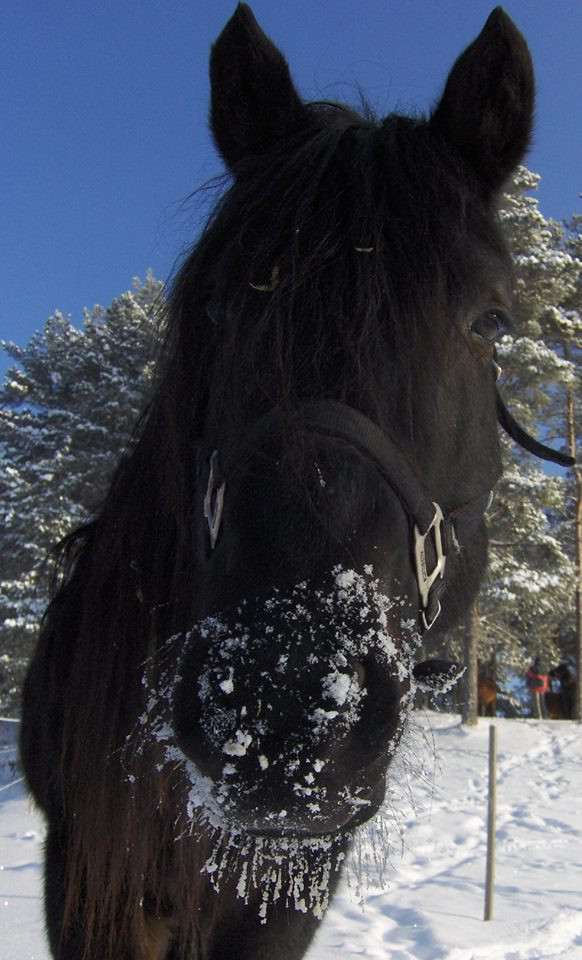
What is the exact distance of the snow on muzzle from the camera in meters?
1.05

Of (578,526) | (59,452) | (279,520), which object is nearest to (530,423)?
(578,526)

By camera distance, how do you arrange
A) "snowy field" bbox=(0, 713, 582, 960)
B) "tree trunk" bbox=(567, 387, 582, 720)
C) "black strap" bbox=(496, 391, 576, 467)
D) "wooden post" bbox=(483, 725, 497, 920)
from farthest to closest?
"tree trunk" bbox=(567, 387, 582, 720), "wooden post" bbox=(483, 725, 497, 920), "snowy field" bbox=(0, 713, 582, 960), "black strap" bbox=(496, 391, 576, 467)

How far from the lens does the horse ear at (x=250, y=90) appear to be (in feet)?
6.10

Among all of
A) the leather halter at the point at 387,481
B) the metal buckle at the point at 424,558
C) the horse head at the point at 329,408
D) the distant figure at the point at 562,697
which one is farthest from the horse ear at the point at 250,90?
the distant figure at the point at 562,697

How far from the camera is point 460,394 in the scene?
167 cm

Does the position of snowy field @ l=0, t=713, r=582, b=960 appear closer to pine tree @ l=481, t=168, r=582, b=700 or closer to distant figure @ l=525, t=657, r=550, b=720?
pine tree @ l=481, t=168, r=582, b=700

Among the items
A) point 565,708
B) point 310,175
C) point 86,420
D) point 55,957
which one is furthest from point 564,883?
point 565,708

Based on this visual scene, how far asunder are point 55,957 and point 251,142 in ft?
8.18

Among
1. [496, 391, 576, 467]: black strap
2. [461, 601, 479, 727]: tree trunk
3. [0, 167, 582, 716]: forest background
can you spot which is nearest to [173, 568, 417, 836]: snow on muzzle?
[496, 391, 576, 467]: black strap

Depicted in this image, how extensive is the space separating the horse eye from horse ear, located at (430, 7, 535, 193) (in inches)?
16.8

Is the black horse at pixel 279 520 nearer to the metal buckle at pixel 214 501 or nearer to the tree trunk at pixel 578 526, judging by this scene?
the metal buckle at pixel 214 501

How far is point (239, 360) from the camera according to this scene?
1449mm

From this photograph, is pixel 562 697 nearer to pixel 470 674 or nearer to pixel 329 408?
pixel 470 674

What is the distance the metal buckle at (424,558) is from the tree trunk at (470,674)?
13008mm
